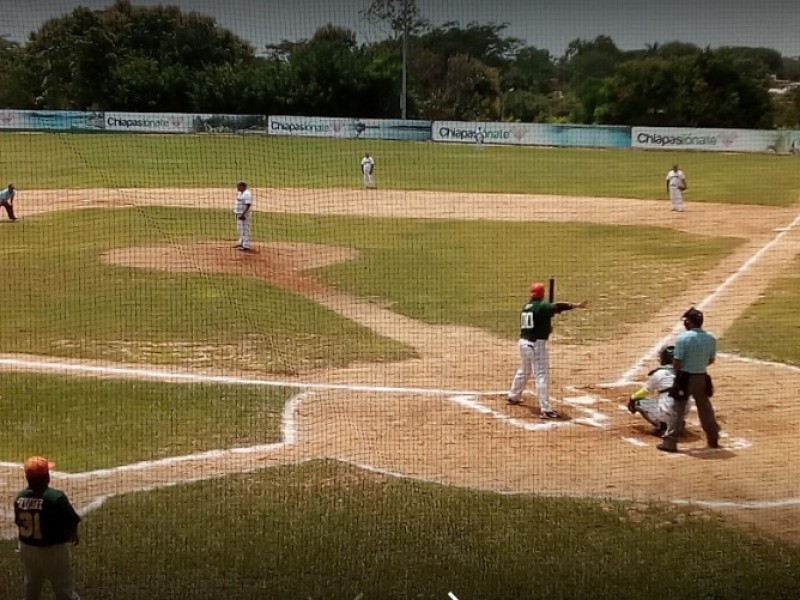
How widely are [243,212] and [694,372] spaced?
11742 millimetres

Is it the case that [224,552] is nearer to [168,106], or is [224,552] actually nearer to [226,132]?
[168,106]

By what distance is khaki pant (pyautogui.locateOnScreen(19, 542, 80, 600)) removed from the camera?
5926 millimetres

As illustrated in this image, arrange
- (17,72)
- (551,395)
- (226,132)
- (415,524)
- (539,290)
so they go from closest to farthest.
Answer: (415,524) → (539,290) → (551,395) → (17,72) → (226,132)

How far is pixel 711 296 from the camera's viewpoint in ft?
57.4

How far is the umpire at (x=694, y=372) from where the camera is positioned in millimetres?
9461

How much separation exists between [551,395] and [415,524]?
3.99 m

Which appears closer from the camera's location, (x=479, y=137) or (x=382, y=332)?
(x=382, y=332)

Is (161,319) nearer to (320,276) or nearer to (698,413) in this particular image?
(320,276)

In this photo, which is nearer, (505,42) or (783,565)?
(783,565)

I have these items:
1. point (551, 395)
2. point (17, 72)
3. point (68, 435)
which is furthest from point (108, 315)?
point (551, 395)

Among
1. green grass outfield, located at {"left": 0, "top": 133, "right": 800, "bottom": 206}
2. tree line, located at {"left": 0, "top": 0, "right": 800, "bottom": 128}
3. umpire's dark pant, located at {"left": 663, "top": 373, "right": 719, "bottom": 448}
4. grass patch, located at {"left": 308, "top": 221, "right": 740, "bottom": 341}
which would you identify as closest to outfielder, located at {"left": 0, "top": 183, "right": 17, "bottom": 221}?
tree line, located at {"left": 0, "top": 0, "right": 800, "bottom": 128}

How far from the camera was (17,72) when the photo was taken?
16.4 metres

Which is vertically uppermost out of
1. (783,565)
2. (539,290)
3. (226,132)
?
(226,132)

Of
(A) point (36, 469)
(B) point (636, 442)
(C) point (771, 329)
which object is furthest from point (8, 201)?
(A) point (36, 469)
